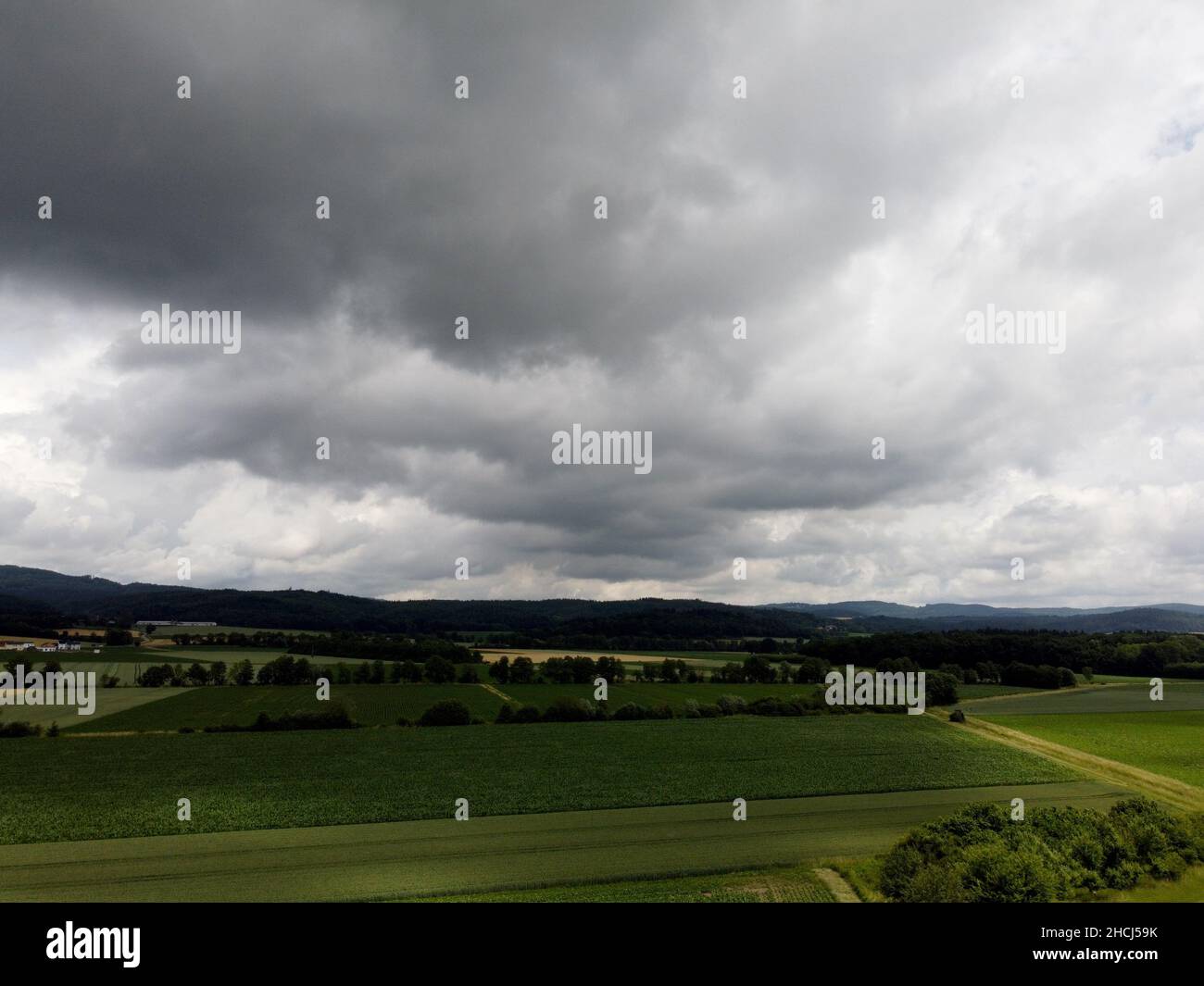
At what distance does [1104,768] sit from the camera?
49.3 metres

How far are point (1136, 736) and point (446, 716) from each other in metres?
60.4

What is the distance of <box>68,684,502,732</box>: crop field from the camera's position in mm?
59406

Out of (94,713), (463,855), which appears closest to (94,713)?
(94,713)

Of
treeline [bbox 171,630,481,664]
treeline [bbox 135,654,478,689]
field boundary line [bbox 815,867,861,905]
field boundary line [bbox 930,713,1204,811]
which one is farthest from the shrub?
treeline [bbox 171,630,481,664]

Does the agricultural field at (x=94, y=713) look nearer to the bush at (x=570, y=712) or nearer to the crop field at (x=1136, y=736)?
the bush at (x=570, y=712)

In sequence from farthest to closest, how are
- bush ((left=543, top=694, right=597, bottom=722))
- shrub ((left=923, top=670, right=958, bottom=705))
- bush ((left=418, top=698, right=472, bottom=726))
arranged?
shrub ((left=923, top=670, right=958, bottom=705)) < bush ((left=543, top=694, right=597, bottom=722)) < bush ((left=418, top=698, right=472, bottom=726))

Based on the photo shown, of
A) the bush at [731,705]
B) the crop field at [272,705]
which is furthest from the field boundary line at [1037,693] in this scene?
the crop field at [272,705]

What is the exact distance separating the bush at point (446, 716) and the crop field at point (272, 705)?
2062 millimetres

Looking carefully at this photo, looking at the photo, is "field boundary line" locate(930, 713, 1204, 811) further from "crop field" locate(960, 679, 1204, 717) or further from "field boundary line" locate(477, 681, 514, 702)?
"field boundary line" locate(477, 681, 514, 702)

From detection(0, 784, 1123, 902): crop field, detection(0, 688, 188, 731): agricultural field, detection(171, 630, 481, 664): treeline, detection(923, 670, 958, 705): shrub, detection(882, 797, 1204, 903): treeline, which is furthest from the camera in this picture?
detection(171, 630, 481, 664): treeline

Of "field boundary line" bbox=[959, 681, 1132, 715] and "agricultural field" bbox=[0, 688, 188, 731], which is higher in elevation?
"agricultural field" bbox=[0, 688, 188, 731]

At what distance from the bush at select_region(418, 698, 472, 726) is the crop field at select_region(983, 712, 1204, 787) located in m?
51.9

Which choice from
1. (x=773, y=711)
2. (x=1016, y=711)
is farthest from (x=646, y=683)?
(x=1016, y=711)

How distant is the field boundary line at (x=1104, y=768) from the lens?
135 ft
